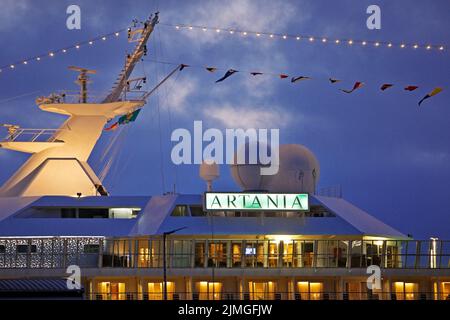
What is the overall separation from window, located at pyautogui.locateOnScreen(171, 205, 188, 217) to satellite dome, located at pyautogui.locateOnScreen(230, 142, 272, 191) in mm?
4069

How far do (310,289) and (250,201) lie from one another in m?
6.49

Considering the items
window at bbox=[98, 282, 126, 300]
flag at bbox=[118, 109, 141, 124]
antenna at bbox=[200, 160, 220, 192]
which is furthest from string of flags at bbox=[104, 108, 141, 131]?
window at bbox=[98, 282, 126, 300]

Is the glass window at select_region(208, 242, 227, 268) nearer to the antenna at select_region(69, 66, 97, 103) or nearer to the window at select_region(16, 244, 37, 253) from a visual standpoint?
the window at select_region(16, 244, 37, 253)

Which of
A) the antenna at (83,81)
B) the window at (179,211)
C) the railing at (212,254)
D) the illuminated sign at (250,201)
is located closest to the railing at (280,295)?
the railing at (212,254)

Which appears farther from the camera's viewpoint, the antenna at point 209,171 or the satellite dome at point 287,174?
the antenna at point 209,171

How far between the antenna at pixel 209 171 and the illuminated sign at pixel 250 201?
3293mm

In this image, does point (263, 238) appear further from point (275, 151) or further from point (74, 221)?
point (74, 221)

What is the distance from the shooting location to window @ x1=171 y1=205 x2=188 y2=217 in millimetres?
66438

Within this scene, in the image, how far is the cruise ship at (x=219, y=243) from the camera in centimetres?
6169

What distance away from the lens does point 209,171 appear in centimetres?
6844

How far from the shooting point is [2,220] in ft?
218

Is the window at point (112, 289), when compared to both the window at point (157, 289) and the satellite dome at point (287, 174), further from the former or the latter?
the satellite dome at point (287, 174)

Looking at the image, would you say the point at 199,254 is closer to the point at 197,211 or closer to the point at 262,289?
the point at 262,289

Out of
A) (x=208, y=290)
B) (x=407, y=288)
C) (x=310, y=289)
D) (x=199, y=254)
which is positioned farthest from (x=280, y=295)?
(x=407, y=288)
